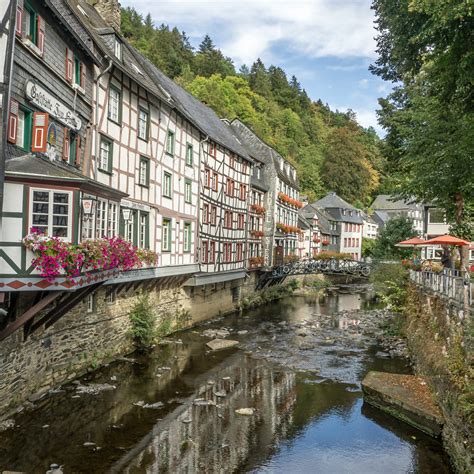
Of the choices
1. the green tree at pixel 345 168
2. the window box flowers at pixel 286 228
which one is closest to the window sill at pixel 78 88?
the window box flowers at pixel 286 228

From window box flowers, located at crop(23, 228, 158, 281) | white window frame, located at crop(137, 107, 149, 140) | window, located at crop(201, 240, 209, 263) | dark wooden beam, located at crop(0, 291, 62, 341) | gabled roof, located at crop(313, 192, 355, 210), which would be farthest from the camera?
gabled roof, located at crop(313, 192, 355, 210)

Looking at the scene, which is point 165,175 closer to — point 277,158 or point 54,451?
point 54,451

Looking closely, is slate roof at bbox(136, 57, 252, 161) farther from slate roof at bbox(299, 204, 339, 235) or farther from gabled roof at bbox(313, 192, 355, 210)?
gabled roof at bbox(313, 192, 355, 210)

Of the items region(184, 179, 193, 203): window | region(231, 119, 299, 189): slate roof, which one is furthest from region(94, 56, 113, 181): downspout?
region(231, 119, 299, 189): slate roof

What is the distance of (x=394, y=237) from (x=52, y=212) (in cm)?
3196

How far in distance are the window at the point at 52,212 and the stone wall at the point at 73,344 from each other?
2.43 m

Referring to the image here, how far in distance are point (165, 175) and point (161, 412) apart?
431 inches

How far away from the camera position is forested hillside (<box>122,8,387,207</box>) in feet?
231

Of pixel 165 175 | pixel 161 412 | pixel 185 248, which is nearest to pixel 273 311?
pixel 185 248

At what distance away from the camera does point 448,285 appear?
1438 cm

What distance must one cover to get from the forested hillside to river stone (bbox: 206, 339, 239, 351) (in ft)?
143

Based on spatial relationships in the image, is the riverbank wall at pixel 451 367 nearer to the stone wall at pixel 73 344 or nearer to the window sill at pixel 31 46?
the stone wall at pixel 73 344

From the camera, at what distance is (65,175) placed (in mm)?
10672

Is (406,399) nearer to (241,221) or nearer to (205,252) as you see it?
(205,252)
